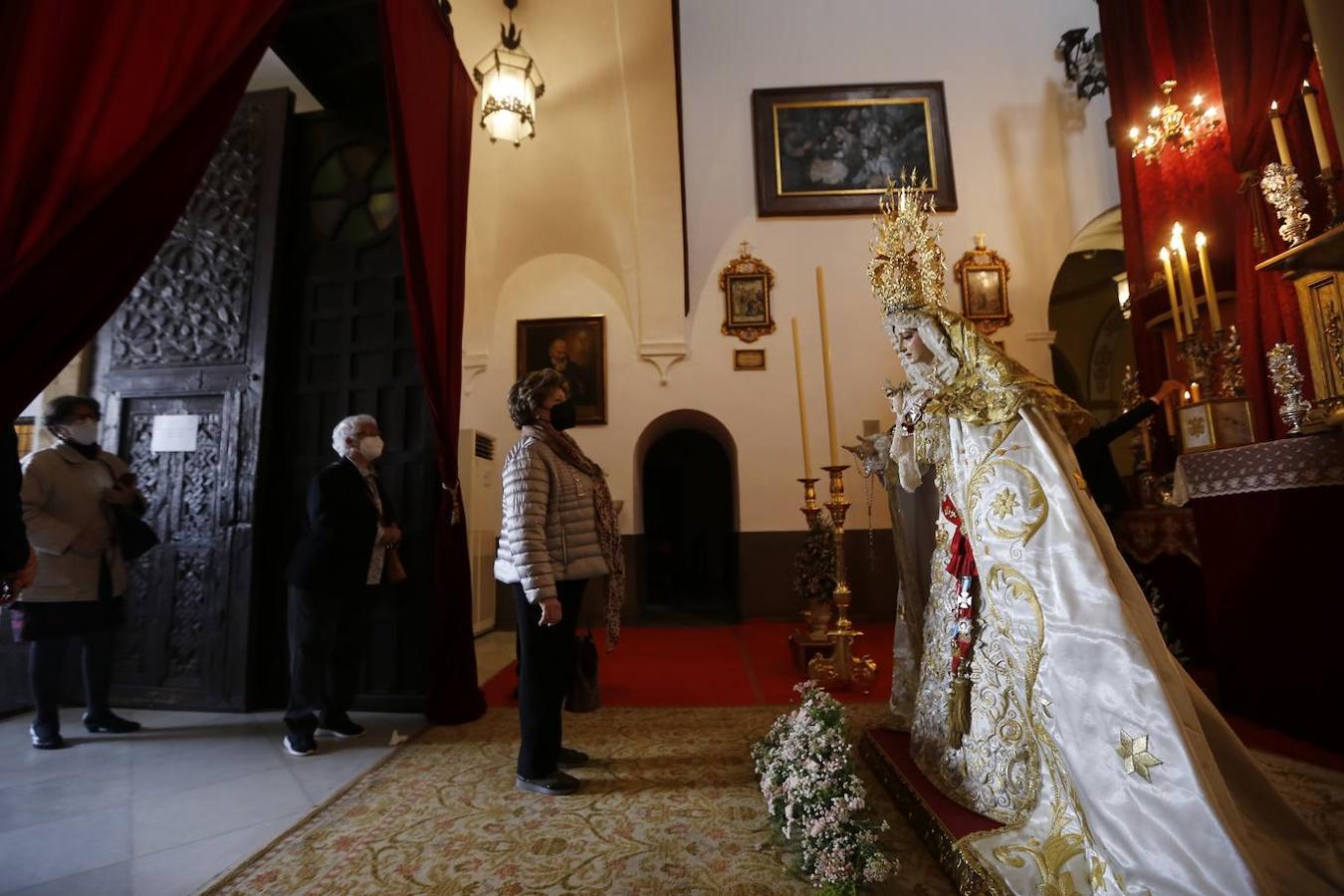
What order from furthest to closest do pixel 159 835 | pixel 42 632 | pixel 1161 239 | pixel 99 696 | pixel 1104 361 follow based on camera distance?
pixel 1104 361
pixel 1161 239
pixel 99 696
pixel 42 632
pixel 159 835

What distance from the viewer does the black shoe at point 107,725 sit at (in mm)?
3217

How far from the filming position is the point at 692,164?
23.8ft

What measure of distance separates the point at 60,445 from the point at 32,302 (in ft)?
7.76

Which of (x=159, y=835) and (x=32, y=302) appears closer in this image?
(x=32, y=302)

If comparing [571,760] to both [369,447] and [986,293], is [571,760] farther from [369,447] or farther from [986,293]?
[986,293]

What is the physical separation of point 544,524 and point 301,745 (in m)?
1.87

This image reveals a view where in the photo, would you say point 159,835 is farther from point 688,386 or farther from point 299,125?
point 688,386

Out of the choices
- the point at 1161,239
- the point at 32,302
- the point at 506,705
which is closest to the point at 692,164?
the point at 1161,239

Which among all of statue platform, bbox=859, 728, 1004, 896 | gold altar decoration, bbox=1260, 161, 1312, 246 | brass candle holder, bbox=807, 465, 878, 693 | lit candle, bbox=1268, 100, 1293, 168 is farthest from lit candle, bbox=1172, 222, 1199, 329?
statue platform, bbox=859, 728, 1004, 896

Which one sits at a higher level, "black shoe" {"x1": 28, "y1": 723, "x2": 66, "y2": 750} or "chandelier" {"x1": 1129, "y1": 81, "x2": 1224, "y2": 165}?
"chandelier" {"x1": 1129, "y1": 81, "x2": 1224, "y2": 165}

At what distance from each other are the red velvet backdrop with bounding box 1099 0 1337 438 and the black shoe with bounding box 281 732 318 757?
232 inches

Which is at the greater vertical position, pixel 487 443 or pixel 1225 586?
pixel 487 443

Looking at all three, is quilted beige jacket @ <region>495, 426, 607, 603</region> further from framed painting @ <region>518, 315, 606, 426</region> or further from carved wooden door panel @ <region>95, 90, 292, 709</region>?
framed painting @ <region>518, 315, 606, 426</region>

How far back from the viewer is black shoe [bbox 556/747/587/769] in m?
2.78
